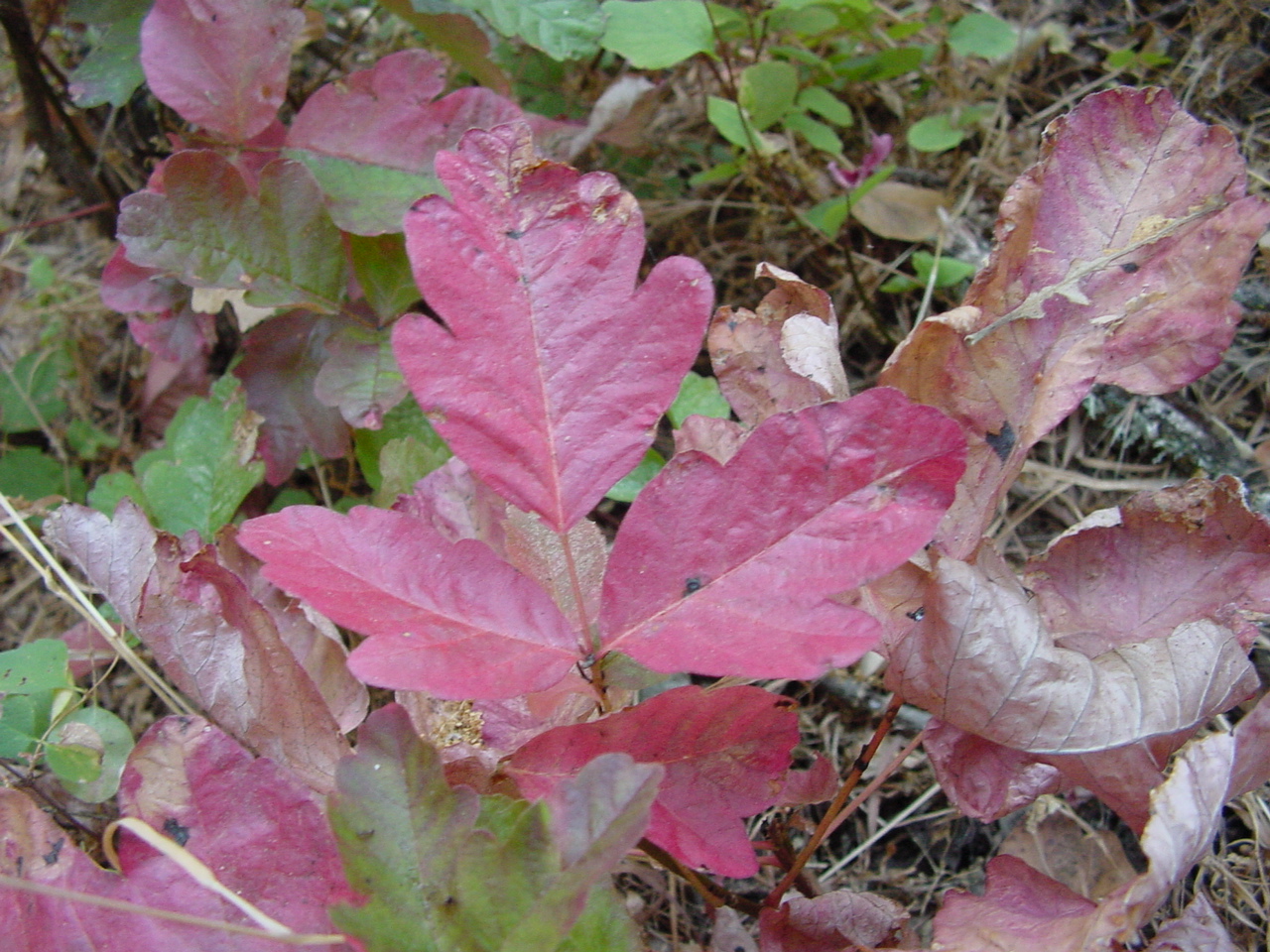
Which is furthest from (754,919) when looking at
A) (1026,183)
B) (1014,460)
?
(1026,183)

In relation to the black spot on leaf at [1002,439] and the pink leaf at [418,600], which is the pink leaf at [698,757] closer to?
the pink leaf at [418,600]

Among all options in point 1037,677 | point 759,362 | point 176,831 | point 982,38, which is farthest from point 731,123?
point 176,831

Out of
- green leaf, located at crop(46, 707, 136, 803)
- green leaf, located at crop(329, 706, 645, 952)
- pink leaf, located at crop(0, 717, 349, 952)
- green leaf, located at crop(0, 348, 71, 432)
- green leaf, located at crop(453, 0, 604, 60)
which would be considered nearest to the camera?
green leaf, located at crop(329, 706, 645, 952)

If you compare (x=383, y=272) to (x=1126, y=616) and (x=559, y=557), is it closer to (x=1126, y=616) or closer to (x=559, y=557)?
(x=559, y=557)

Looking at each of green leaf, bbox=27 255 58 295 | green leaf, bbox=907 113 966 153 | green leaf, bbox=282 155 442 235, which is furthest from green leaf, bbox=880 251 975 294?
green leaf, bbox=27 255 58 295

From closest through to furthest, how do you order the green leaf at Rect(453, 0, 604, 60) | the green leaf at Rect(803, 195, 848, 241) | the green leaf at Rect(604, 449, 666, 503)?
1. the green leaf at Rect(604, 449, 666, 503)
2. the green leaf at Rect(453, 0, 604, 60)
3. the green leaf at Rect(803, 195, 848, 241)

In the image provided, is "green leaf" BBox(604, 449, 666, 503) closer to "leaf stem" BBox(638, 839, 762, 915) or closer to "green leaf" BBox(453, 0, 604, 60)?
"leaf stem" BBox(638, 839, 762, 915)
